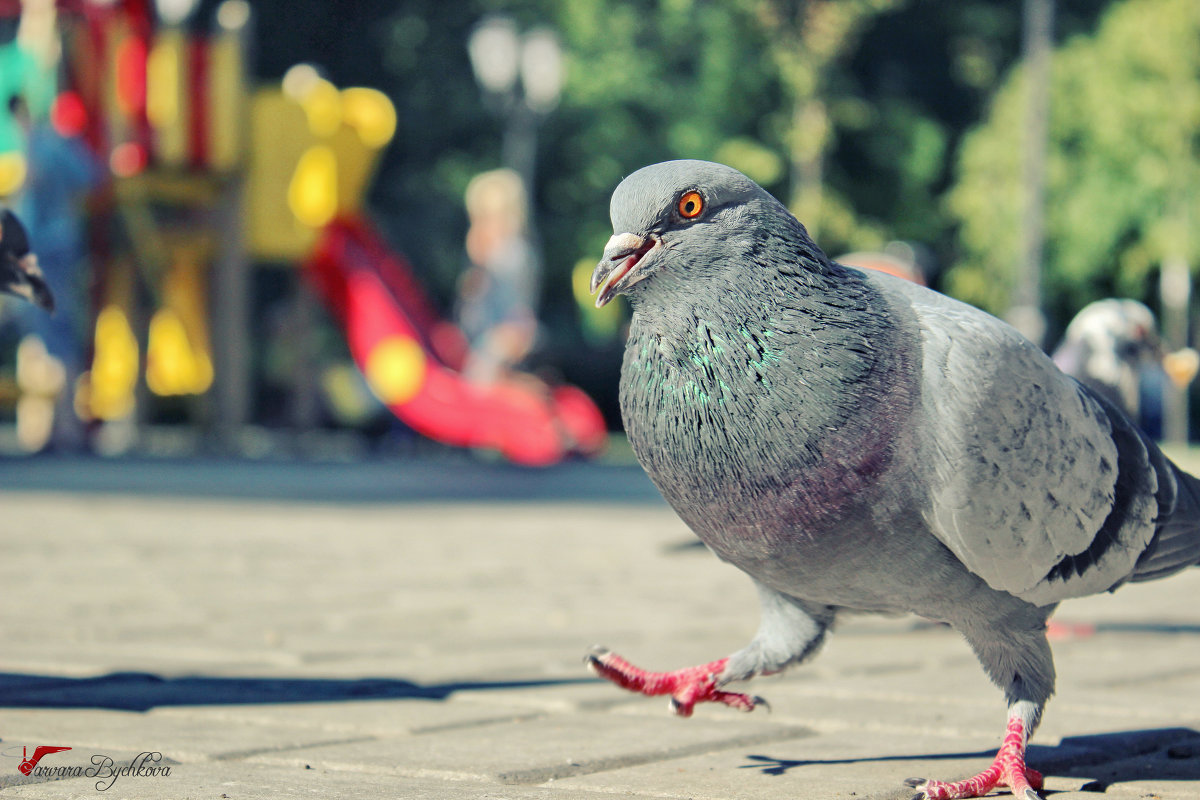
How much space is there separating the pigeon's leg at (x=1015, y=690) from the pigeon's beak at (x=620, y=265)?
1011 mm

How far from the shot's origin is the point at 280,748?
11.2 feet

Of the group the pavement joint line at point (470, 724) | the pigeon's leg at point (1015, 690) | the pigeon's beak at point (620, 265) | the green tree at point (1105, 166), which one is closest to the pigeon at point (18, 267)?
the pavement joint line at point (470, 724)

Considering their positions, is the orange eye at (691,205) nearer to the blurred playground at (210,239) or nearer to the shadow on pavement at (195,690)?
the shadow on pavement at (195,690)

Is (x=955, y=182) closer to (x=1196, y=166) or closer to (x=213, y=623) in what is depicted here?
(x=1196, y=166)

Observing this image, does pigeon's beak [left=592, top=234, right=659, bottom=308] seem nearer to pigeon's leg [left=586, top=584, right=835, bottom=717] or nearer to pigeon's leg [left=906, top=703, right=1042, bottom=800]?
pigeon's leg [left=586, top=584, right=835, bottom=717]

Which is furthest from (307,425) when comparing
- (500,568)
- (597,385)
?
(500,568)

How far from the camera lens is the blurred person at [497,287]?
1549cm

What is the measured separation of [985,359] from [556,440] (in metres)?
11.7

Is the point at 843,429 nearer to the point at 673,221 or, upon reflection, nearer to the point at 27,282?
the point at 673,221

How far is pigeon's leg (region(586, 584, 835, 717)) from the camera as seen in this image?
133 inches

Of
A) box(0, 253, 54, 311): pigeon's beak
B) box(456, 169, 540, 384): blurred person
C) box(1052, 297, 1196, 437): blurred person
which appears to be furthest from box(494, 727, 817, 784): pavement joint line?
box(456, 169, 540, 384): blurred person

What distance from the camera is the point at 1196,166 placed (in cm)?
2578

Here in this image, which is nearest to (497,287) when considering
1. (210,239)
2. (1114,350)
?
(210,239)
